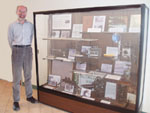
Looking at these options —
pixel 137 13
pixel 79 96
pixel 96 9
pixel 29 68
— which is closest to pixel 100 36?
pixel 96 9

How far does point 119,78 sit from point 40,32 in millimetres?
1443

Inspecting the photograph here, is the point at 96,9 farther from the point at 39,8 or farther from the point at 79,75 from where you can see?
the point at 39,8

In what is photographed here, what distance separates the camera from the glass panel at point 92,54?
6.29 feet

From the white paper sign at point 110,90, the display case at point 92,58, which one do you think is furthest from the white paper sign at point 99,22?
the white paper sign at point 110,90

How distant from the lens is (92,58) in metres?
2.26

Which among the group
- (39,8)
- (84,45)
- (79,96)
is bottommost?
(79,96)

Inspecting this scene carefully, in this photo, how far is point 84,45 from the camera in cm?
229

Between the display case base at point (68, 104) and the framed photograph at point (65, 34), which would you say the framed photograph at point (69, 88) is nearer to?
the display case base at point (68, 104)

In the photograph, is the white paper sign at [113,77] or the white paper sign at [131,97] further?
the white paper sign at [113,77]

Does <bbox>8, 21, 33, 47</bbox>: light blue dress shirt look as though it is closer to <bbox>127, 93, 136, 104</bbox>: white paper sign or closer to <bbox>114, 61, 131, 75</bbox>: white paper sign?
<bbox>114, 61, 131, 75</bbox>: white paper sign

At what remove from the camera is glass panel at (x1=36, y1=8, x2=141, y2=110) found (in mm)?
1918

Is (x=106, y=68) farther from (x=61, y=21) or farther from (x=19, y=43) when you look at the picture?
(x=19, y=43)

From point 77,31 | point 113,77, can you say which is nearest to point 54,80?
point 77,31

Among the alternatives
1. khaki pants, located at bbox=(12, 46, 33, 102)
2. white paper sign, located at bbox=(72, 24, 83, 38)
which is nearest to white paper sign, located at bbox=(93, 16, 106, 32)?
white paper sign, located at bbox=(72, 24, 83, 38)
